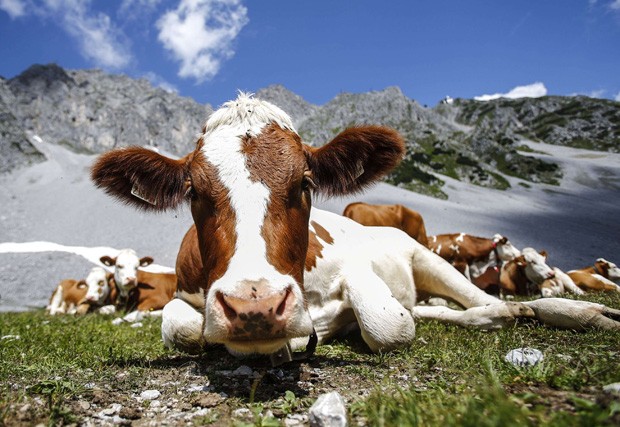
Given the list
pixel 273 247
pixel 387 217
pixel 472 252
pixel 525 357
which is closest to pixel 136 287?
pixel 387 217

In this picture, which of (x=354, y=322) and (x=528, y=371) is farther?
(x=354, y=322)

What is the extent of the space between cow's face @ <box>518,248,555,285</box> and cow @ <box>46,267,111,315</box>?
13896 millimetres

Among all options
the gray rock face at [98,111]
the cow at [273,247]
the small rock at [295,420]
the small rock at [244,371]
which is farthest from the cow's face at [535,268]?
the gray rock face at [98,111]

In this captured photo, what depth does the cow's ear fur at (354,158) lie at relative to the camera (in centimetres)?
361

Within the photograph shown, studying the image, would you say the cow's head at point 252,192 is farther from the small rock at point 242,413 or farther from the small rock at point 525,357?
the small rock at point 525,357

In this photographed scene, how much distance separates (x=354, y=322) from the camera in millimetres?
4359

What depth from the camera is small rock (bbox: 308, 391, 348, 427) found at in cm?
168

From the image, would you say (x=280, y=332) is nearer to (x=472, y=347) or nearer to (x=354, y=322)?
(x=472, y=347)

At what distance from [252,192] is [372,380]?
143 centimetres

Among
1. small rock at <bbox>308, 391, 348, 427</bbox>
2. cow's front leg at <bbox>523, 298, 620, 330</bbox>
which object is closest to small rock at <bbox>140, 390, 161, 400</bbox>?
small rock at <bbox>308, 391, 348, 427</bbox>

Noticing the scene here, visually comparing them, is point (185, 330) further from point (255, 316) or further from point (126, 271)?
point (126, 271)

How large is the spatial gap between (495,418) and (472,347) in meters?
2.29

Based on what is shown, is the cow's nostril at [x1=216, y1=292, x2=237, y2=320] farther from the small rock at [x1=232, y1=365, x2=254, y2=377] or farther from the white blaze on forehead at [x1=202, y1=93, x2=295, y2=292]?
the small rock at [x1=232, y1=365, x2=254, y2=377]

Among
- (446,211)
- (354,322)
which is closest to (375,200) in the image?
(446,211)
